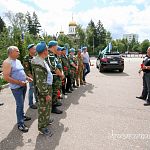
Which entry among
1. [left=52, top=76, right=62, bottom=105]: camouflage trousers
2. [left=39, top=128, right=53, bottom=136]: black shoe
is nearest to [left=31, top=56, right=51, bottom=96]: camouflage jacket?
[left=39, top=128, right=53, bottom=136]: black shoe

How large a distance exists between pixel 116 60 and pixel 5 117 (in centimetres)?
1105

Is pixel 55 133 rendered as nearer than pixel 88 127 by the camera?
Yes

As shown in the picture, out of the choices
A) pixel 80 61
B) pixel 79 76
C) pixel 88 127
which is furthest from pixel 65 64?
pixel 88 127

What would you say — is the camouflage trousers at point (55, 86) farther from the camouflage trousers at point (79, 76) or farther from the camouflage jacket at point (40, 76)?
the camouflage trousers at point (79, 76)

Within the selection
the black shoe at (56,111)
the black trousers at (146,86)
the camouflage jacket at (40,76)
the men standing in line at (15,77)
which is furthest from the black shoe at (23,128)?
the black trousers at (146,86)

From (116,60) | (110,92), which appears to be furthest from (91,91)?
(116,60)

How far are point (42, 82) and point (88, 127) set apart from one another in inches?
61.6

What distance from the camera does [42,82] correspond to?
4.41 m

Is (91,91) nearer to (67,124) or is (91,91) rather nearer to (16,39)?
(67,124)

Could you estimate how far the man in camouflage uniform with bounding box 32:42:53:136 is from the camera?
4.42m

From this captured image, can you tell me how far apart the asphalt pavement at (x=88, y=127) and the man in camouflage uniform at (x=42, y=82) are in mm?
406

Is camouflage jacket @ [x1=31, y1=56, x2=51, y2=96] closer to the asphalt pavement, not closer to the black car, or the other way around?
the asphalt pavement

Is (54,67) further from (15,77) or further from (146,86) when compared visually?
(146,86)

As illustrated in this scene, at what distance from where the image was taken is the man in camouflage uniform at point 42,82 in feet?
14.5
